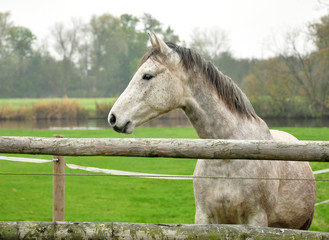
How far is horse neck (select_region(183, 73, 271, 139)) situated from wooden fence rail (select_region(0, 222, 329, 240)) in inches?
40.8

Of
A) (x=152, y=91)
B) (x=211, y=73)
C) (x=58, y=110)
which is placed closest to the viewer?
(x=152, y=91)

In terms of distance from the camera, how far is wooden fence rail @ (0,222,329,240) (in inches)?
98.0

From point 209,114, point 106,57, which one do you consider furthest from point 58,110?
point 209,114

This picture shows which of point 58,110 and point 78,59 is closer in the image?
point 58,110

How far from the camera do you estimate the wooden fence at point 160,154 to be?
2.42 meters

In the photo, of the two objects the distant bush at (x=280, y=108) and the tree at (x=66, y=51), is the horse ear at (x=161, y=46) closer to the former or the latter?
the distant bush at (x=280, y=108)

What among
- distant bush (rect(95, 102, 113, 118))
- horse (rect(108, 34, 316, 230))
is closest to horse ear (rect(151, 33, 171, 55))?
horse (rect(108, 34, 316, 230))

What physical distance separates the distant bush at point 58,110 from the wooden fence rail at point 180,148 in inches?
1295

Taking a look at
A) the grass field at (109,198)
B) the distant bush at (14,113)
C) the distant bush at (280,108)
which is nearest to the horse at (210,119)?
the grass field at (109,198)

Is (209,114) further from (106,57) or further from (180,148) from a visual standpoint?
(106,57)

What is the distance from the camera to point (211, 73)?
11.4 feet

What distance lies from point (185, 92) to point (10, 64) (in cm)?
5733

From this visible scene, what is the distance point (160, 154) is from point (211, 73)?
1248 mm

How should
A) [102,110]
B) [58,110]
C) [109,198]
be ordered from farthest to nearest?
[102,110]
[58,110]
[109,198]
